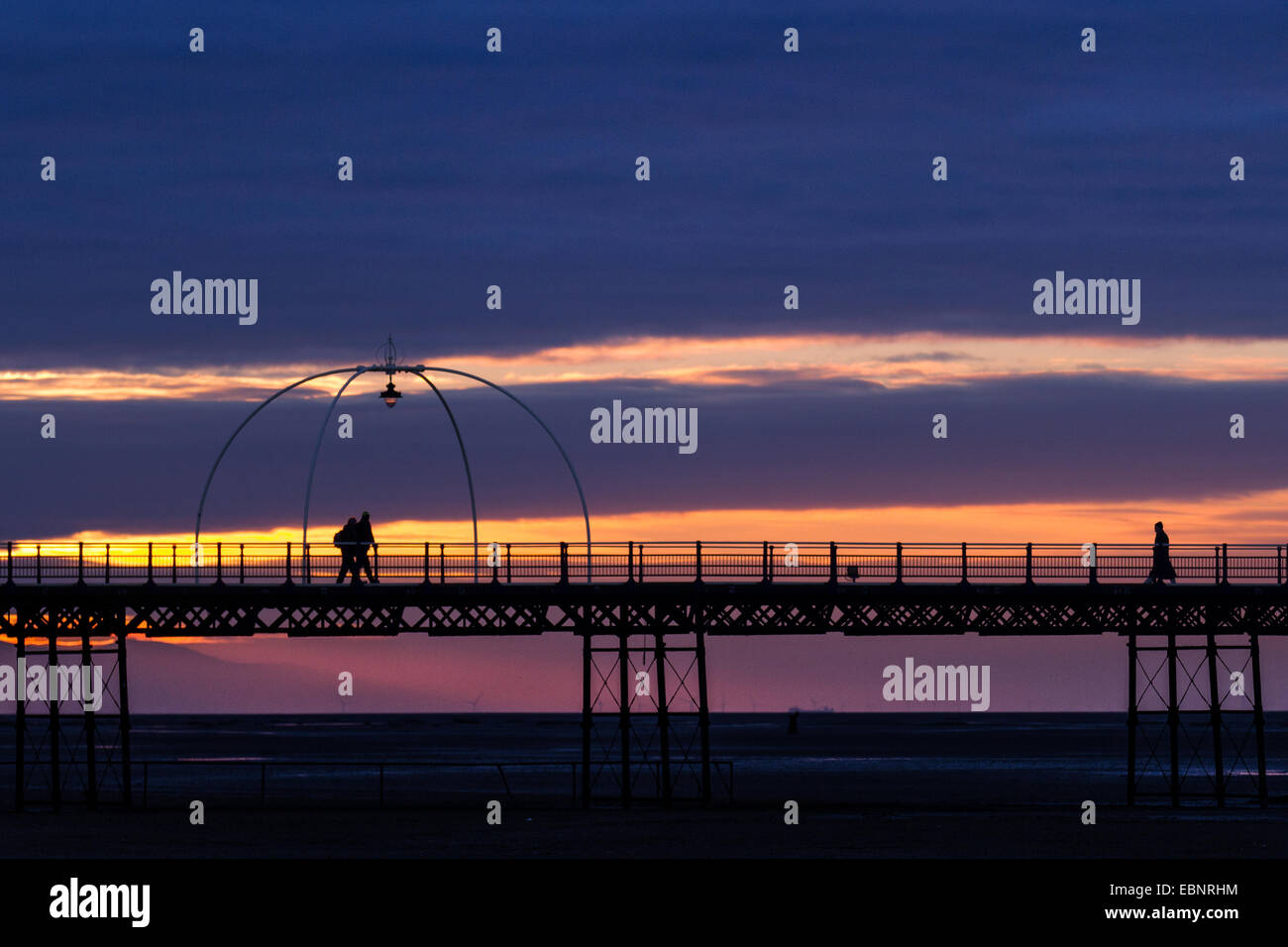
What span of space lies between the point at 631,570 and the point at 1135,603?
1574 cm

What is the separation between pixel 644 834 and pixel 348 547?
14.1 meters

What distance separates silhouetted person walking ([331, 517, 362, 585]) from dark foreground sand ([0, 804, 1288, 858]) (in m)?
6.76

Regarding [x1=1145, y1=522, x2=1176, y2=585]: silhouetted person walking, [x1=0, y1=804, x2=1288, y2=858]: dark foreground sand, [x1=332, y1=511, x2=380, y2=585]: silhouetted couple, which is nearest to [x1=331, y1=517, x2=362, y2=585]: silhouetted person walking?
[x1=332, y1=511, x2=380, y2=585]: silhouetted couple

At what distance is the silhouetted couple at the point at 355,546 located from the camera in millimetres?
55312

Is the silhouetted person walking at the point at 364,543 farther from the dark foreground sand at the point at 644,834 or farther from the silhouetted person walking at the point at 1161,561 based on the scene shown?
the silhouetted person walking at the point at 1161,561

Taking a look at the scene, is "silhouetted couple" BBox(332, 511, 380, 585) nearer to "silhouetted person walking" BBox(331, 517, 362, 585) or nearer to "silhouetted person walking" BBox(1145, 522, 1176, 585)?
"silhouetted person walking" BBox(331, 517, 362, 585)

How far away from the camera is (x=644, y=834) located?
4616 centimetres

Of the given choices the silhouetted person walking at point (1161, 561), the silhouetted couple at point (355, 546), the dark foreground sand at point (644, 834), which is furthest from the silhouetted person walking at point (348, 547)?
the silhouetted person walking at point (1161, 561)

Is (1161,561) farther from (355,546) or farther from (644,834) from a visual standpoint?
(355,546)

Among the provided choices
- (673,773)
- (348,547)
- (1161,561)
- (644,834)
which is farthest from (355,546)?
(673,773)

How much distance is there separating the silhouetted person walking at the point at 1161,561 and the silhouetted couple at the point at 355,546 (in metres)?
22.8

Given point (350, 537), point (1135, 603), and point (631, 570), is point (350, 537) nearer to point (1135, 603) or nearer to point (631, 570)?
point (631, 570)

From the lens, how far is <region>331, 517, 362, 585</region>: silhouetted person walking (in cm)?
5534
